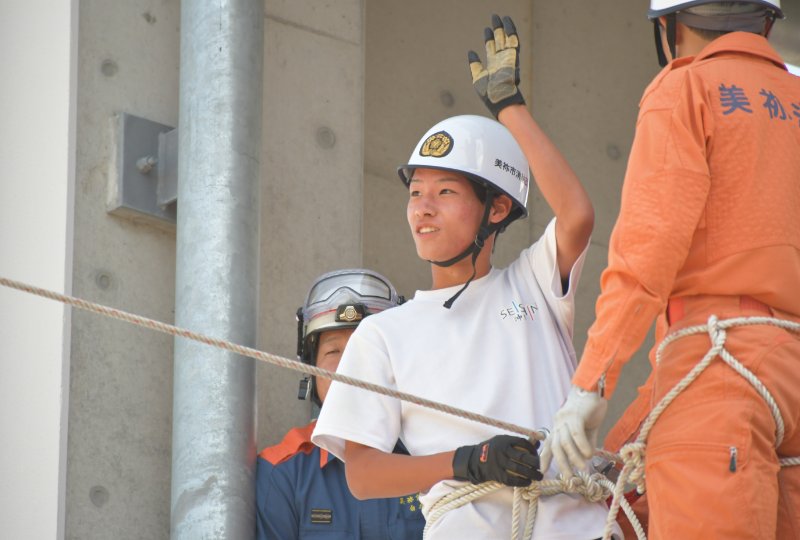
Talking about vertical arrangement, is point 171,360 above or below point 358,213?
below

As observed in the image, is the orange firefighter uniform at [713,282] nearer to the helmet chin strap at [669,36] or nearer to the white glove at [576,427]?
the white glove at [576,427]

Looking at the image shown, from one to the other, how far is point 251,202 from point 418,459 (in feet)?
4.92

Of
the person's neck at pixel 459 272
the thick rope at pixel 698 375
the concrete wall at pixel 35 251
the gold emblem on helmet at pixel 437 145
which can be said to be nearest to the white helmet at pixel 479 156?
the gold emblem on helmet at pixel 437 145

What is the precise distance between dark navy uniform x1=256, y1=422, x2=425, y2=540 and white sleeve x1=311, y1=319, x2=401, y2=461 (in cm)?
89

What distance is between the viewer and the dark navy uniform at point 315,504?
15.5ft

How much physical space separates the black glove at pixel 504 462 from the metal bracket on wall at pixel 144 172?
1952 mm

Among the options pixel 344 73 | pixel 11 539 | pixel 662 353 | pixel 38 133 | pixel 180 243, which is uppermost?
pixel 344 73

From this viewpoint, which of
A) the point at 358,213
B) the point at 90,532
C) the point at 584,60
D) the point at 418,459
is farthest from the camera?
the point at 584,60

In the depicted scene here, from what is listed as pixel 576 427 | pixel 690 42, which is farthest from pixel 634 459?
pixel 690 42

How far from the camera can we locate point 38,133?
203 inches

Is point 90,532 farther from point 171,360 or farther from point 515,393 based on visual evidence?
point 515,393

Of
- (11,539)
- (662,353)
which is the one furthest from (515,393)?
(11,539)

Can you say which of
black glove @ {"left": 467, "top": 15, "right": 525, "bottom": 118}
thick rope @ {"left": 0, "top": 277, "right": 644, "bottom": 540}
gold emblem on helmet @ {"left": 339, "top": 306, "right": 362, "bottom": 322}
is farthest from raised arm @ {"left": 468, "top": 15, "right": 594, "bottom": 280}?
gold emblem on helmet @ {"left": 339, "top": 306, "right": 362, "bottom": 322}

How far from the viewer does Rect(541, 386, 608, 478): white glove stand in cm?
322
